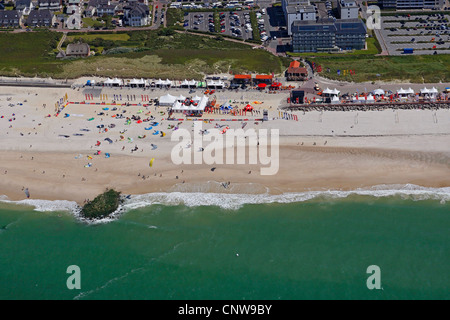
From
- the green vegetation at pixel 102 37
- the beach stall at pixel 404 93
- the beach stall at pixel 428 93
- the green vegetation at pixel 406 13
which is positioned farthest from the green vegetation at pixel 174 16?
the beach stall at pixel 428 93

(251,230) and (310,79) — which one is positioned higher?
(310,79)

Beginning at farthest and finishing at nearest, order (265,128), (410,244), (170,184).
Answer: (265,128) < (170,184) < (410,244)

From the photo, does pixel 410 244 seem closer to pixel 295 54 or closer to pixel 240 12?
pixel 295 54

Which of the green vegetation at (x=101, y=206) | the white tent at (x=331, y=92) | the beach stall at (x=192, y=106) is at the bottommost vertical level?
the green vegetation at (x=101, y=206)

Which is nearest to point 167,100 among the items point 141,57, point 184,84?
point 184,84

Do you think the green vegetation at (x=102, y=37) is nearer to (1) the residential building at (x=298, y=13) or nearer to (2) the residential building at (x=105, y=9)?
(2) the residential building at (x=105, y=9)
